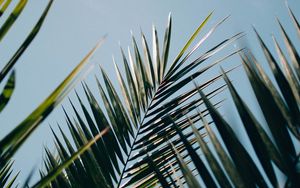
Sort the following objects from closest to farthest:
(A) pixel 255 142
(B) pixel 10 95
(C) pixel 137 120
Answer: (B) pixel 10 95
(A) pixel 255 142
(C) pixel 137 120

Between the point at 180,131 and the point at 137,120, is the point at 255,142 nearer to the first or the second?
the point at 180,131

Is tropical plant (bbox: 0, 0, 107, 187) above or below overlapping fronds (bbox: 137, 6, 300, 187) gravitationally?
above

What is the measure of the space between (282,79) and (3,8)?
2.07 feet

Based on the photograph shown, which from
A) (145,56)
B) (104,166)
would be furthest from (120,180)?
(145,56)

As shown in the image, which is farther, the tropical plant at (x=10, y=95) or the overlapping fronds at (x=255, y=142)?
the overlapping fronds at (x=255, y=142)

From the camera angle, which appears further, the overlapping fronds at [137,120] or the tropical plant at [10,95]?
the overlapping fronds at [137,120]

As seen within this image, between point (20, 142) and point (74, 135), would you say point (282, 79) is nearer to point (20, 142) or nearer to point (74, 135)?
point (20, 142)

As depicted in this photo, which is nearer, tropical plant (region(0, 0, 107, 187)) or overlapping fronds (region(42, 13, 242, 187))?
tropical plant (region(0, 0, 107, 187))

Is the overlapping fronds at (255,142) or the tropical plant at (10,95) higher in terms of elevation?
the tropical plant at (10,95)

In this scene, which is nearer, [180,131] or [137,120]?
[180,131]

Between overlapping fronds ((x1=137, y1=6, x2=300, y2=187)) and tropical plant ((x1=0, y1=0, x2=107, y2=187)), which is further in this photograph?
overlapping fronds ((x1=137, y1=6, x2=300, y2=187))

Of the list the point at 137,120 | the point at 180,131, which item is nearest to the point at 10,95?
→ the point at 180,131

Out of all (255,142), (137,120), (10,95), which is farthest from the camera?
(137,120)

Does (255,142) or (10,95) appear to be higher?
(10,95)
